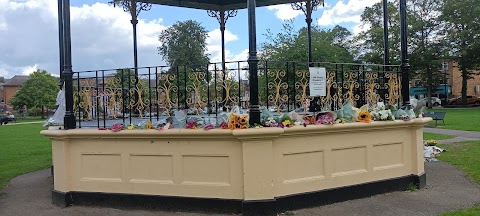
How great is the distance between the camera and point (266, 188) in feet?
17.8

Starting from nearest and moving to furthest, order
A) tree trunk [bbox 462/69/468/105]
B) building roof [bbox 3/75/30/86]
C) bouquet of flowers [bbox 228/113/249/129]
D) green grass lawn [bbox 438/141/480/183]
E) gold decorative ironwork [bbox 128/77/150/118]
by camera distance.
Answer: bouquet of flowers [bbox 228/113/249/129], gold decorative ironwork [bbox 128/77/150/118], green grass lawn [bbox 438/141/480/183], tree trunk [bbox 462/69/468/105], building roof [bbox 3/75/30/86]

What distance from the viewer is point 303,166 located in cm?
583

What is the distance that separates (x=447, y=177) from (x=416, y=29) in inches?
1540

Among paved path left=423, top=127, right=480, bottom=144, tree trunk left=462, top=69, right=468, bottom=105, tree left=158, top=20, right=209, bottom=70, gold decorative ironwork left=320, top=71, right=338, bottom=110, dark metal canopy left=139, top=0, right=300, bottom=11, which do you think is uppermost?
tree left=158, top=20, right=209, bottom=70

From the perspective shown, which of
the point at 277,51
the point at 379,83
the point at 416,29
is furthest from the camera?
the point at 416,29

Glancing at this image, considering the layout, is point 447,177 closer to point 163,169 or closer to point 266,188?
point 266,188

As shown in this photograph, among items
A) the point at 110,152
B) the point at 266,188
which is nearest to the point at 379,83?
the point at 266,188

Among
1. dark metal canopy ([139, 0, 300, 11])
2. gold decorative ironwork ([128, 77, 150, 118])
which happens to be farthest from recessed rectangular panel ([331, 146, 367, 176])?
dark metal canopy ([139, 0, 300, 11])

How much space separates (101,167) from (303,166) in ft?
9.96

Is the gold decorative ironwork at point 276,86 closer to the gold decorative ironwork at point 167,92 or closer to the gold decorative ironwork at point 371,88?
the gold decorative ironwork at point 167,92

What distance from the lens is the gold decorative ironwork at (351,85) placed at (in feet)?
22.1

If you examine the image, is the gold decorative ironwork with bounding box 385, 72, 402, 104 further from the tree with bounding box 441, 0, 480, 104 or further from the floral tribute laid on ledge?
the tree with bounding box 441, 0, 480, 104

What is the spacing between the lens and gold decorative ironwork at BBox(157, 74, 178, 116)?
5.81 m

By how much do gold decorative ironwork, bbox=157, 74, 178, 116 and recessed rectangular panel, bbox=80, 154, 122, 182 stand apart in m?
1.02
